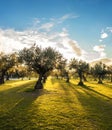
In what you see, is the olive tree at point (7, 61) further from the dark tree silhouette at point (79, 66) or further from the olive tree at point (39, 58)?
the olive tree at point (39, 58)

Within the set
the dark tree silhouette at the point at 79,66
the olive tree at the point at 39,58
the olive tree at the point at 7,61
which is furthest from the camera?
the dark tree silhouette at the point at 79,66

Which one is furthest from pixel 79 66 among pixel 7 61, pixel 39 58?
pixel 39 58

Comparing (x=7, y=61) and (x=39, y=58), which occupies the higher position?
(x=7, y=61)

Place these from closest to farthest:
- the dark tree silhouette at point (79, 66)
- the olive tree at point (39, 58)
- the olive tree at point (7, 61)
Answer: the olive tree at point (39, 58)
the olive tree at point (7, 61)
the dark tree silhouette at point (79, 66)

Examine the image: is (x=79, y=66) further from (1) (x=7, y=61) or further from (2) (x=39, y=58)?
(2) (x=39, y=58)

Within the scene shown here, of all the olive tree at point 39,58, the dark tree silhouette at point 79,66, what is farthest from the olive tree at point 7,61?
the olive tree at point 39,58

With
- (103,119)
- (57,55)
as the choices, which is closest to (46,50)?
(57,55)

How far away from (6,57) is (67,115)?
75.9m

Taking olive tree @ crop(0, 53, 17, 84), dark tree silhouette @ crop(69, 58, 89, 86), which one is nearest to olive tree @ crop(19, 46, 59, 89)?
olive tree @ crop(0, 53, 17, 84)

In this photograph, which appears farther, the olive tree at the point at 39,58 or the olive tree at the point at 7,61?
the olive tree at the point at 7,61

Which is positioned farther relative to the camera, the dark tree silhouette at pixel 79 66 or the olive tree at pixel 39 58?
the dark tree silhouette at pixel 79 66

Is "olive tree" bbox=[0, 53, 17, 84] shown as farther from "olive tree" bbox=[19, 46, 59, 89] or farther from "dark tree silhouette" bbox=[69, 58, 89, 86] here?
"olive tree" bbox=[19, 46, 59, 89]

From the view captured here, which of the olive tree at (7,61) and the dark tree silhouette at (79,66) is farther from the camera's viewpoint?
the dark tree silhouette at (79,66)

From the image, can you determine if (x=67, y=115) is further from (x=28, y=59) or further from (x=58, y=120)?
(x=28, y=59)
